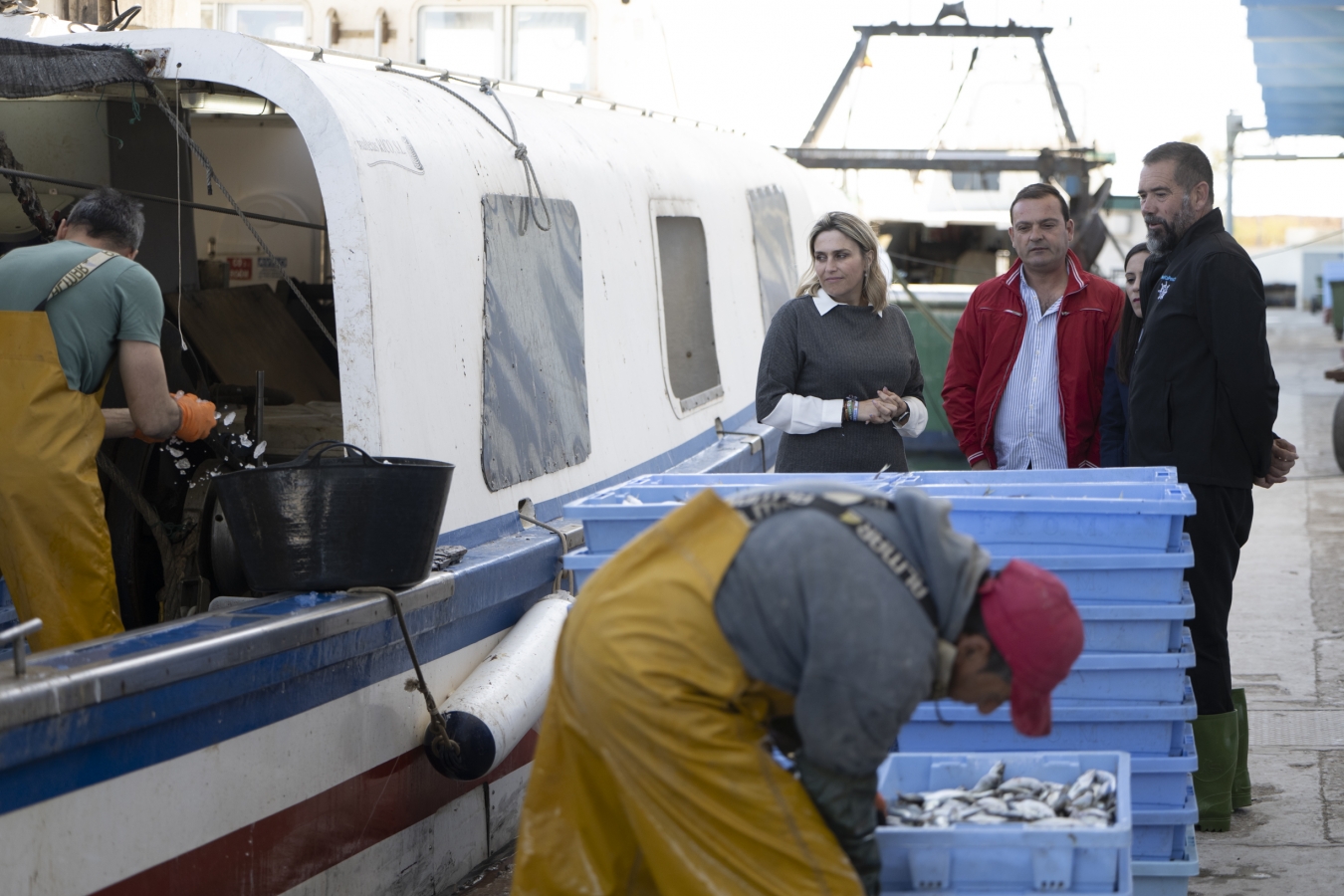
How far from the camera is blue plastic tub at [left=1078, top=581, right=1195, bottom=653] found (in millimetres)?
3482

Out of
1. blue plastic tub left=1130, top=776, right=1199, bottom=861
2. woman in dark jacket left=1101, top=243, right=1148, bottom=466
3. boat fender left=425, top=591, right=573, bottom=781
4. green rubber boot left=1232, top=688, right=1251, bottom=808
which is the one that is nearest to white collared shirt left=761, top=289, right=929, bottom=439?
woman in dark jacket left=1101, top=243, right=1148, bottom=466

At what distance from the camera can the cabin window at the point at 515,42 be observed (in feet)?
26.2

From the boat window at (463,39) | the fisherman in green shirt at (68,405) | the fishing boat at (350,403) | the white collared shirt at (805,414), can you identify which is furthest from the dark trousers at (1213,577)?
the boat window at (463,39)

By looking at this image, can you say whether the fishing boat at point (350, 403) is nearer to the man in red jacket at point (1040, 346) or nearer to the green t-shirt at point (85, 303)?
the green t-shirt at point (85, 303)

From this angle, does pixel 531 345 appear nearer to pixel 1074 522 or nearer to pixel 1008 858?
pixel 1074 522

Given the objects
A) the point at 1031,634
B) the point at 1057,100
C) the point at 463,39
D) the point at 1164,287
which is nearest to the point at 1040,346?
the point at 1164,287

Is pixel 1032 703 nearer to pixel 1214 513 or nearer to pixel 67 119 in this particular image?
pixel 1214 513

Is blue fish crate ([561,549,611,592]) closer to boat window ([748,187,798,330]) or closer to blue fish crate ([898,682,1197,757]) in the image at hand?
blue fish crate ([898,682,1197,757])

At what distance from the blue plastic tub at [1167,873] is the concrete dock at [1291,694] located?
80cm

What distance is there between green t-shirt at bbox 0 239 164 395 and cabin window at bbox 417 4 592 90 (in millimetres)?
4185

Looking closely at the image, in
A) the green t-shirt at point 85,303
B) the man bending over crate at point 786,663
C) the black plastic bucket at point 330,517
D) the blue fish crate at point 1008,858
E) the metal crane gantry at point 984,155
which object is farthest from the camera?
the metal crane gantry at point 984,155

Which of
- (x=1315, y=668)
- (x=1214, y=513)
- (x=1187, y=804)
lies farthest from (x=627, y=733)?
(x=1315, y=668)

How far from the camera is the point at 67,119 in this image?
223 inches

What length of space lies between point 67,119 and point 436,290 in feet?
6.85
